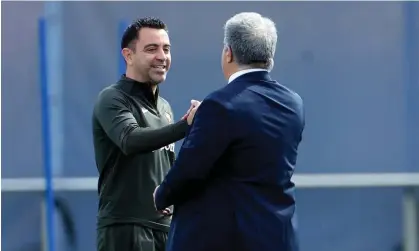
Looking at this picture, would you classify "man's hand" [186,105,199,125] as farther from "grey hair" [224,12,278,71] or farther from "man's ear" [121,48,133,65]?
"man's ear" [121,48,133,65]

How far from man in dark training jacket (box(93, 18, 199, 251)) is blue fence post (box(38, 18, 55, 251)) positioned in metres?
1.88

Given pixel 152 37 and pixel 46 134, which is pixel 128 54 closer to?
pixel 152 37

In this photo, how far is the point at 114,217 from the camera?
3.35 m

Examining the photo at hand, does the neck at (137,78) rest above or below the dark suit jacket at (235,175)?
above

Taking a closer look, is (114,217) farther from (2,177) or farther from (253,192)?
(2,177)

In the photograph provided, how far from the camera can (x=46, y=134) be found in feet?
17.3

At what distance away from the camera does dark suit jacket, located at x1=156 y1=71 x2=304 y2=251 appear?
2662 millimetres

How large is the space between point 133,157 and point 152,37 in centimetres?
46

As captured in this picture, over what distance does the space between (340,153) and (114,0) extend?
159cm

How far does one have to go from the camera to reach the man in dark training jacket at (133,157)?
130 inches

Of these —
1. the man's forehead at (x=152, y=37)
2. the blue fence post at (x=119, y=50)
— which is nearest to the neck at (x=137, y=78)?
the man's forehead at (x=152, y=37)

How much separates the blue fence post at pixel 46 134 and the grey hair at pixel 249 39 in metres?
2.68

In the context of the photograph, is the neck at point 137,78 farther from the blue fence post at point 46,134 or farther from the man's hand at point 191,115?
the blue fence post at point 46,134

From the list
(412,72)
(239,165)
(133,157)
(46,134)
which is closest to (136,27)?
(133,157)
